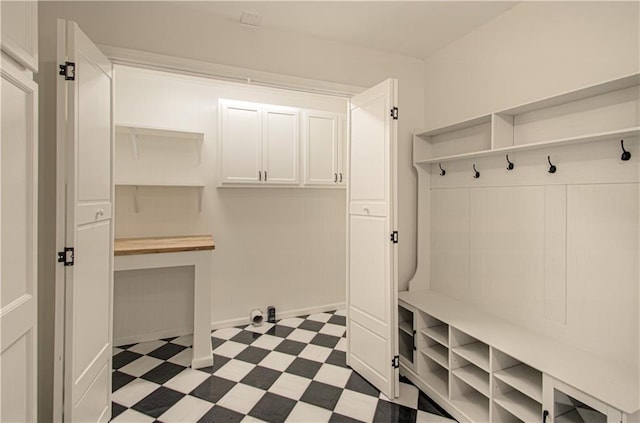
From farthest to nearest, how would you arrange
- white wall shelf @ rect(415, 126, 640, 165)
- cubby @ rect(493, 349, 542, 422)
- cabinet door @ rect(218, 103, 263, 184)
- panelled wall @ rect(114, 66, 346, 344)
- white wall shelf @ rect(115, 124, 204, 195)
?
cabinet door @ rect(218, 103, 263, 184)
panelled wall @ rect(114, 66, 346, 344)
white wall shelf @ rect(115, 124, 204, 195)
cubby @ rect(493, 349, 542, 422)
white wall shelf @ rect(415, 126, 640, 165)

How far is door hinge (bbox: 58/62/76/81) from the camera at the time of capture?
1.53 m

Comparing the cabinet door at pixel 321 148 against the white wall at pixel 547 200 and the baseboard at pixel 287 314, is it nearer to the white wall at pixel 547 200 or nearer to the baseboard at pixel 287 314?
the white wall at pixel 547 200

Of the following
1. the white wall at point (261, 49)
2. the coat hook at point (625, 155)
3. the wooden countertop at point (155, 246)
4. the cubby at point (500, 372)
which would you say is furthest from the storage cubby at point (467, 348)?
the wooden countertop at point (155, 246)

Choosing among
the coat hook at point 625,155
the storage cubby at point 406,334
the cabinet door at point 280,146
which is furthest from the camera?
the cabinet door at point 280,146

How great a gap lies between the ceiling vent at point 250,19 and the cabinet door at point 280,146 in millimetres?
1087

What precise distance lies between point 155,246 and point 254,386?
4.27 ft

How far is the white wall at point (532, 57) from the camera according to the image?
167 cm

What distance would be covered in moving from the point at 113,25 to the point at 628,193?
119 inches

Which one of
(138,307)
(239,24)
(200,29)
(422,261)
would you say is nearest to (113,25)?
(200,29)

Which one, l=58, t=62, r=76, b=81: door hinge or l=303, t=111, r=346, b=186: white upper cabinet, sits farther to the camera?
l=303, t=111, r=346, b=186: white upper cabinet

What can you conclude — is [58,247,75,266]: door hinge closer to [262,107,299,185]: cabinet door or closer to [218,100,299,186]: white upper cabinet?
[218,100,299,186]: white upper cabinet

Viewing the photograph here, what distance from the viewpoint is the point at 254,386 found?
2416 millimetres

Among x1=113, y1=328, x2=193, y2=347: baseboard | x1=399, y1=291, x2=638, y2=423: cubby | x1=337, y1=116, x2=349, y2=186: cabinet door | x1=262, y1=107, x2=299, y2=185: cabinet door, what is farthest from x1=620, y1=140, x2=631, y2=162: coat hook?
x1=113, y1=328, x2=193, y2=347: baseboard

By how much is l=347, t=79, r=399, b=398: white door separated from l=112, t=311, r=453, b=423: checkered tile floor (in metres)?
0.19
